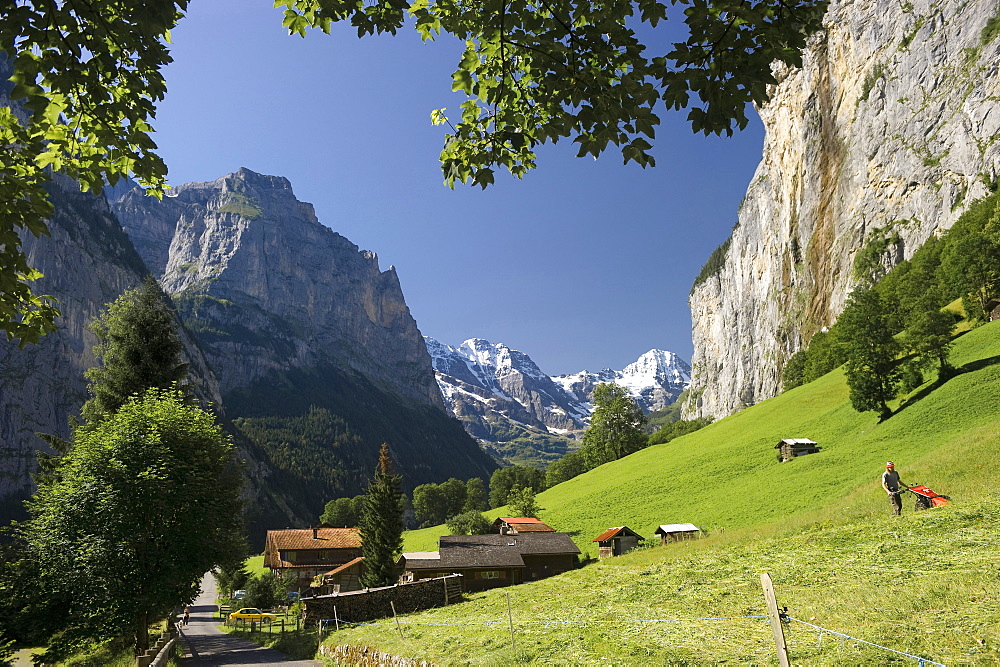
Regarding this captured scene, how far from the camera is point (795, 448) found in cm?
5062

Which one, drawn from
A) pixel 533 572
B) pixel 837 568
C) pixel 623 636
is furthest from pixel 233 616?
pixel 837 568

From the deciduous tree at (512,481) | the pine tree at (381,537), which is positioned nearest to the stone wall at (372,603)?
the pine tree at (381,537)

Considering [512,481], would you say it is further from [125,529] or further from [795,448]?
[125,529]

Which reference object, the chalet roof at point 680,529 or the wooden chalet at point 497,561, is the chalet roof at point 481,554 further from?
the chalet roof at point 680,529

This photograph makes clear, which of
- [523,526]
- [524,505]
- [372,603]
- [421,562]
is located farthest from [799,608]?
[524,505]

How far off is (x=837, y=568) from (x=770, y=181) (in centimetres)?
16318

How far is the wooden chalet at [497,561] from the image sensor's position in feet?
156

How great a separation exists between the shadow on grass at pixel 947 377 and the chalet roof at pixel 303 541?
231 feet

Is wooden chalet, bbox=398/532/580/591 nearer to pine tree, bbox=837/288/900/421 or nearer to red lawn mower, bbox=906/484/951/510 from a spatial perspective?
pine tree, bbox=837/288/900/421

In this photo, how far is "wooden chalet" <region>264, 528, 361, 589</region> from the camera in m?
78.5

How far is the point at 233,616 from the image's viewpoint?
4116 centimetres

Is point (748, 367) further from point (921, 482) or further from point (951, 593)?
point (951, 593)

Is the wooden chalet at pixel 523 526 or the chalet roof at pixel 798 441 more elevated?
the chalet roof at pixel 798 441

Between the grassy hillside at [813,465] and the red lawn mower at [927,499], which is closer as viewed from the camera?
the red lawn mower at [927,499]
